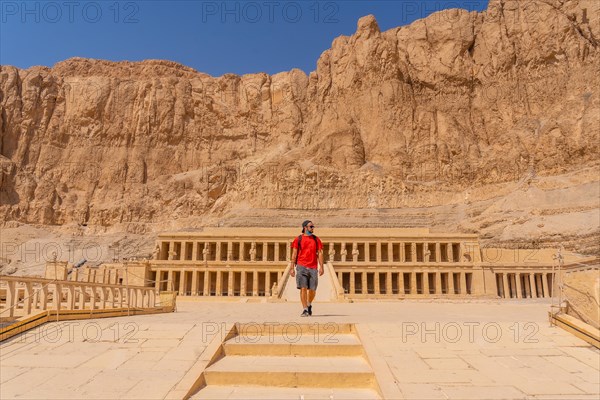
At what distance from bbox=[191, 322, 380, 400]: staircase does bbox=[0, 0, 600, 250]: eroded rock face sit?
6122 cm

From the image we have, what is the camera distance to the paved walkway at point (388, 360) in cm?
556

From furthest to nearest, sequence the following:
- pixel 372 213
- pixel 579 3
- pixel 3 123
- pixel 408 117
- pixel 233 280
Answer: pixel 3 123 < pixel 408 117 < pixel 579 3 < pixel 372 213 < pixel 233 280

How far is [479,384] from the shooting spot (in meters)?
5.70

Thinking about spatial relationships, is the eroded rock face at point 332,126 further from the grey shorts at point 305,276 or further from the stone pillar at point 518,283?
the grey shorts at point 305,276

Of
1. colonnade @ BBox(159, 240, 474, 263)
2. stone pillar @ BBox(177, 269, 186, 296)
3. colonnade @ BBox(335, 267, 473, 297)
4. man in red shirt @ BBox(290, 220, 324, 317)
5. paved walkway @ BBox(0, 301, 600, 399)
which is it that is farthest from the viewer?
colonnade @ BBox(159, 240, 474, 263)

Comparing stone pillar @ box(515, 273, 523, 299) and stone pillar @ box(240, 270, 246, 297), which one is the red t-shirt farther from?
stone pillar @ box(515, 273, 523, 299)

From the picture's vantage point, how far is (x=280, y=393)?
5.81 metres

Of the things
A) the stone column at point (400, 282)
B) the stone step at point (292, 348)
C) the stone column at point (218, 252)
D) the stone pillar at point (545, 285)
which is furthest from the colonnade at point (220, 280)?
the stone step at point (292, 348)

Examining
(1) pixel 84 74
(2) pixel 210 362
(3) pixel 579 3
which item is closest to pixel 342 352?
(2) pixel 210 362

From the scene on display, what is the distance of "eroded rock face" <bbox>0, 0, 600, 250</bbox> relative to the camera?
69625 millimetres

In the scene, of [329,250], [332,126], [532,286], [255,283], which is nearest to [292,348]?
[255,283]

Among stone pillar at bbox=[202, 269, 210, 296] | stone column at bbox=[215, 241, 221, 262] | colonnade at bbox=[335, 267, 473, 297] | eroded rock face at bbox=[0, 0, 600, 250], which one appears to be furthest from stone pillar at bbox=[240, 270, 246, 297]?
eroded rock face at bbox=[0, 0, 600, 250]

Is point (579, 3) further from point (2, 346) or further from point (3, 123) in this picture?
point (3, 123)

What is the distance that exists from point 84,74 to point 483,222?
7772cm
